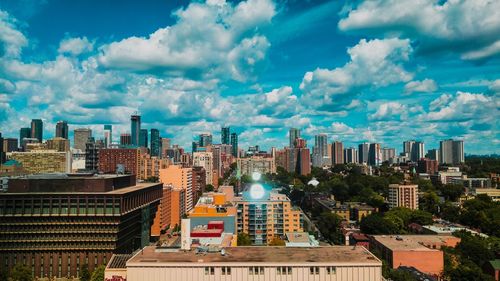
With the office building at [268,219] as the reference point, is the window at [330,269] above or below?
above

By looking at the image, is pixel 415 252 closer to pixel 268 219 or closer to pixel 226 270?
pixel 268 219

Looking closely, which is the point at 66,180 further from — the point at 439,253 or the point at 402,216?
the point at 402,216

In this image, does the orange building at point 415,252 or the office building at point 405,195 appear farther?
the office building at point 405,195

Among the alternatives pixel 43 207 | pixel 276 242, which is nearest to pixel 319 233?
pixel 276 242

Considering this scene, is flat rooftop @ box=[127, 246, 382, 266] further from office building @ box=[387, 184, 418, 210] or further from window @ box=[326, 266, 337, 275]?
office building @ box=[387, 184, 418, 210]

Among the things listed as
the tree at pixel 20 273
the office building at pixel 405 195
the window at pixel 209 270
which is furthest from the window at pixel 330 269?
the office building at pixel 405 195

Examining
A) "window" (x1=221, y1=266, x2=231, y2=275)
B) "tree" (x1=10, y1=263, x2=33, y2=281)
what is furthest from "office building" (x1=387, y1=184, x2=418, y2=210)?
"window" (x1=221, y1=266, x2=231, y2=275)

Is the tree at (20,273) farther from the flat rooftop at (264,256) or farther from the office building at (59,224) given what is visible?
the flat rooftop at (264,256)
